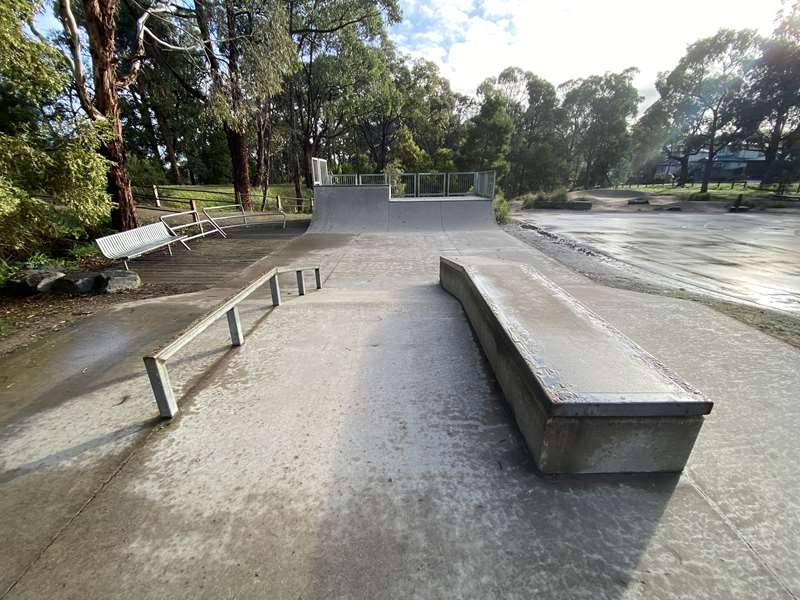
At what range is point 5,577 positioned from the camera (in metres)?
1.44

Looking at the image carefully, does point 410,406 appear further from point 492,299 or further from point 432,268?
point 432,268

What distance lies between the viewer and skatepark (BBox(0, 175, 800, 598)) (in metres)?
1.42

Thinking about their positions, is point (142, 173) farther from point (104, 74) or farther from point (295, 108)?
point (104, 74)

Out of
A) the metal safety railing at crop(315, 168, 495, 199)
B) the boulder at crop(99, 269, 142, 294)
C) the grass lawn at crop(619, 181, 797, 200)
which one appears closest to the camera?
the boulder at crop(99, 269, 142, 294)

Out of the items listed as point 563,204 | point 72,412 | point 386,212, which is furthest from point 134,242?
point 563,204

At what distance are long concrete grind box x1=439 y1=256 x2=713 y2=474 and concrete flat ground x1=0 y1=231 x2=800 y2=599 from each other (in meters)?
0.12

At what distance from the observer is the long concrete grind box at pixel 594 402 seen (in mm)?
1761

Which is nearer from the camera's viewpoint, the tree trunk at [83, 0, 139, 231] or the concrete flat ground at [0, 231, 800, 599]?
the concrete flat ground at [0, 231, 800, 599]

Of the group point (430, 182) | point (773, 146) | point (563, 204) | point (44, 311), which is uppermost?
point (773, 146)

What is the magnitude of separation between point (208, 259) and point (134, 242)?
4.63 ft

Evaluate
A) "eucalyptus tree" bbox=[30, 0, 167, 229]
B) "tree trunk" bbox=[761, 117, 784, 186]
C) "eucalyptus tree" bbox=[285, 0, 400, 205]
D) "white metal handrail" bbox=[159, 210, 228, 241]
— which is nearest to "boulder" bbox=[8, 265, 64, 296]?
"eucalyptus tree" bbox=[30, 0, 167, 229]

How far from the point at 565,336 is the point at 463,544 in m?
1.65

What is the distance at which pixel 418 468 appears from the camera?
193cm

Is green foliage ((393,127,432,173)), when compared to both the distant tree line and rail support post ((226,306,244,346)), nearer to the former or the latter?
the distant tree line
